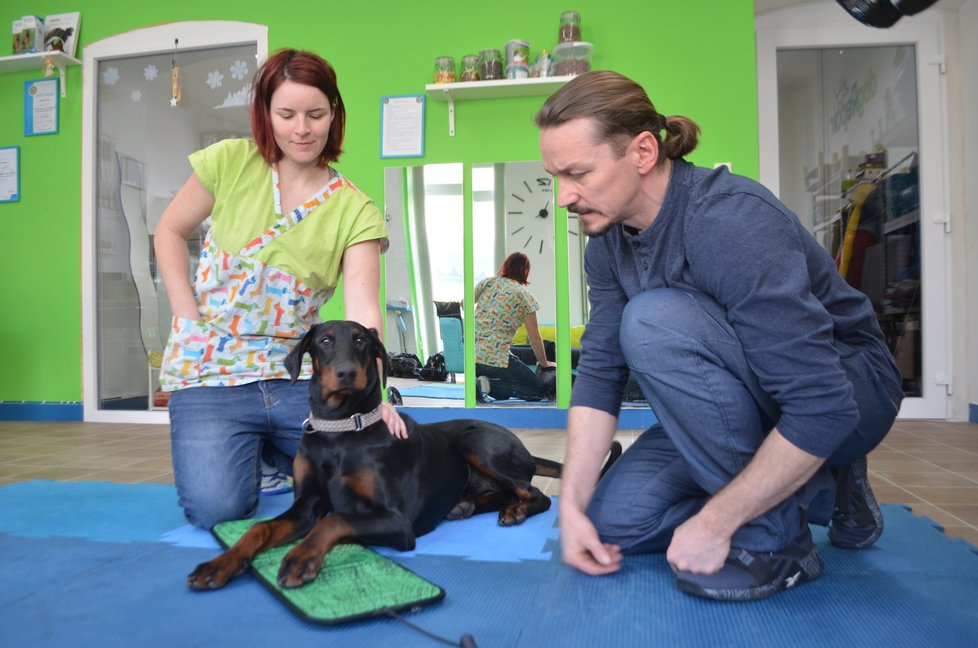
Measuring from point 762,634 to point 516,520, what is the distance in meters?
0.86

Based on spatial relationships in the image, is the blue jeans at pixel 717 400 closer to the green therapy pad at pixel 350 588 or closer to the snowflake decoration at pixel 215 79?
A: the green therapy pad at pixel 350 588

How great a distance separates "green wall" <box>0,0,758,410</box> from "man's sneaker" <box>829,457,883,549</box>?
113 inches

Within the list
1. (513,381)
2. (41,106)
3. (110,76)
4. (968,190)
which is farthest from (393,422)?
(41,106)

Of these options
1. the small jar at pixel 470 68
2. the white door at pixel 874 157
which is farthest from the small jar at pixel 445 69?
the white door at pixel 874 157

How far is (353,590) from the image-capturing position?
4.65 feet

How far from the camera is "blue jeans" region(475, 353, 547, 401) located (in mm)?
4387

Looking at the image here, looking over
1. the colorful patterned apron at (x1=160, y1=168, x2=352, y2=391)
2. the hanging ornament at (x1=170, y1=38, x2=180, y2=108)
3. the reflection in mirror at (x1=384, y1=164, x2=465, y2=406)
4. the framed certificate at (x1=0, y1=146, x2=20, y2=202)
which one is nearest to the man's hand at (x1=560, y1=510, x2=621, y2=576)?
the colorful patterned apron at (x1=160, y1=168, x2=352, y2=391)

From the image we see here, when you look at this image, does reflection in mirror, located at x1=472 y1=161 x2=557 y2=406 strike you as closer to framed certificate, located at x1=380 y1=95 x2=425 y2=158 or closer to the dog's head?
framed certificate, located at x1=380 y1=95 x2=425 y2=158

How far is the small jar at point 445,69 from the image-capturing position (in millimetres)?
4320

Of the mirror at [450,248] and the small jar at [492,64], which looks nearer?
the small jar at [492,64]

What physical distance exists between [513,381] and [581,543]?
9.73ft

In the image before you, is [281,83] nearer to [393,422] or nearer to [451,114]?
[393,422]

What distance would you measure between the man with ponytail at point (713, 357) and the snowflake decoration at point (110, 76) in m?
4.60

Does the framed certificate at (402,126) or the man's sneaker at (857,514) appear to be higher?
the framed certificate at (402,126)
